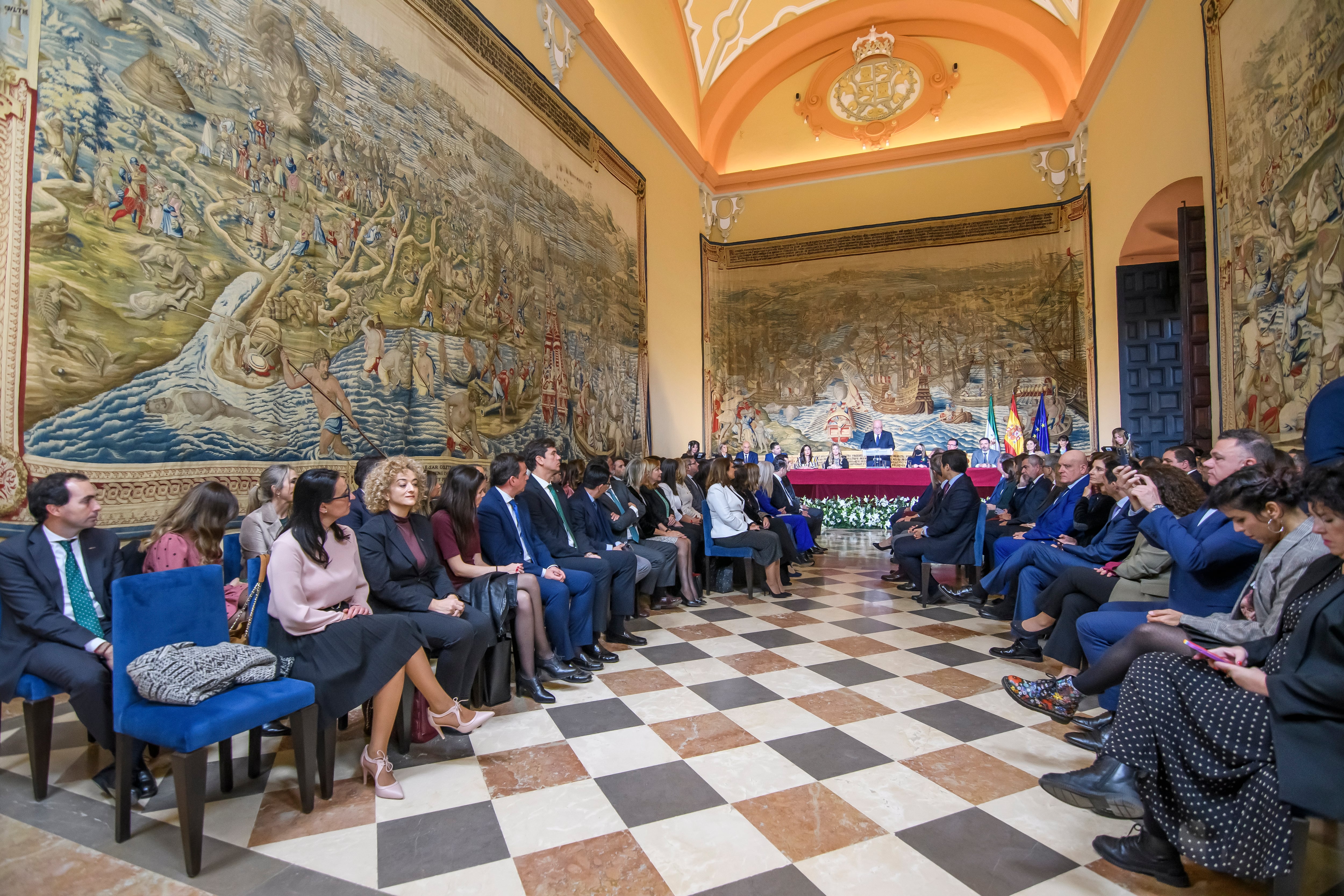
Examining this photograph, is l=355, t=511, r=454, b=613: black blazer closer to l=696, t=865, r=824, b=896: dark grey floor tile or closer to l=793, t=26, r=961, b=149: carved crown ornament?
l=696, t=865, r=824, b=896: dark grey floor tile

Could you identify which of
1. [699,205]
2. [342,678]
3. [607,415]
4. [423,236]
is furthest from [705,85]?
[342,678]

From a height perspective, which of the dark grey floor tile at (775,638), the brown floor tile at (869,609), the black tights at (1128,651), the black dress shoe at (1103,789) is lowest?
the brown floor tile at (869,609)

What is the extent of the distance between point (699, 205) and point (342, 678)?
45.6 feet

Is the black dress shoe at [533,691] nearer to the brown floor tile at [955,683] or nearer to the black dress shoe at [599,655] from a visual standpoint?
the black dress shoe at [599,655]

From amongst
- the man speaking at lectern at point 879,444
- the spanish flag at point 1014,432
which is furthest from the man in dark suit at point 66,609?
the spanish flag at point 1014,432

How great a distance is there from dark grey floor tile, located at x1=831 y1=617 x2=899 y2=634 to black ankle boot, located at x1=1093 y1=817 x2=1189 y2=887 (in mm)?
3208

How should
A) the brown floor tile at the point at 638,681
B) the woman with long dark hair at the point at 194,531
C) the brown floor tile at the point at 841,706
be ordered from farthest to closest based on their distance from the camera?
1. the brown floor tile at the point at 638,681
2. the brown floor tile at the point at 841,706
3. the woman with long dark hair at the point at 194,531

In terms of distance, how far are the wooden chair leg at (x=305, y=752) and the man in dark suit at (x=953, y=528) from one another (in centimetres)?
549

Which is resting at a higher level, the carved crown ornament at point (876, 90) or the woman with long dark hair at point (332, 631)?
the carved crown ornament at point (876, 90)

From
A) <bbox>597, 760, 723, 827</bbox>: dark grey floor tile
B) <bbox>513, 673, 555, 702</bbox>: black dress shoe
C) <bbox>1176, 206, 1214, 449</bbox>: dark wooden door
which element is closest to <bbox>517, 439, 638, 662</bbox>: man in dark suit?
<bbox>513, 673, 555, 702</bbox>: black dress shoe

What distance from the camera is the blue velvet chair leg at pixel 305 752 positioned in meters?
2.78

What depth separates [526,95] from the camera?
8359 millimetres

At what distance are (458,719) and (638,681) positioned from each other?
1.33 meters

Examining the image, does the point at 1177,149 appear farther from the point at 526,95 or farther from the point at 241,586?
the point at 241,586
